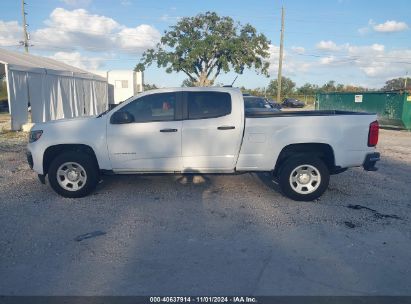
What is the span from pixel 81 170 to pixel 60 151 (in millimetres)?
493

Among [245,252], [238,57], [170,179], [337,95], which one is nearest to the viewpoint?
[245,252]

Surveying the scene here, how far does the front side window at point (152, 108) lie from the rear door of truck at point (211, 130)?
254 millimetres

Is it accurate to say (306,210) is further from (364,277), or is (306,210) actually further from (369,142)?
(364,277)

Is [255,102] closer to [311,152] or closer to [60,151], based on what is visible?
[311,152]

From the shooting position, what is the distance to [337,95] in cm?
2000

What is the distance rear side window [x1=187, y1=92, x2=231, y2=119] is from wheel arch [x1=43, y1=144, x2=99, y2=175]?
175cm

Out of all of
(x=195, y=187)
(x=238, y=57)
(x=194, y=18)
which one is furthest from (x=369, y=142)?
(x=194, y=18)

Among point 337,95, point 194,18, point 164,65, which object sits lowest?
point 337,95

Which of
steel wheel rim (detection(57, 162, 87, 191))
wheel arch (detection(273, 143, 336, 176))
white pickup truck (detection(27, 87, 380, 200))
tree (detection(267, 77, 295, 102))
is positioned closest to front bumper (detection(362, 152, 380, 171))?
white pickup truck (detection(27, 87, 380, 200))

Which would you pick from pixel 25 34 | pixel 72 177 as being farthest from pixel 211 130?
pixel 25 34

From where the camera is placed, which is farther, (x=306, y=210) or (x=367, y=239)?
(x=306, y=210)

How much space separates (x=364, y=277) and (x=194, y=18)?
35.2 m

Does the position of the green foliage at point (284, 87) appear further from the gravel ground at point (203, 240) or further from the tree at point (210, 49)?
the gravel ground at point (203, 240)

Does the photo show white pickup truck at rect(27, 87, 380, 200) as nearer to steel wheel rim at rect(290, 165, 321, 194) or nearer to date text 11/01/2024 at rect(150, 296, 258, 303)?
steel wheel rim at rect(290, 165, 321, 194)
